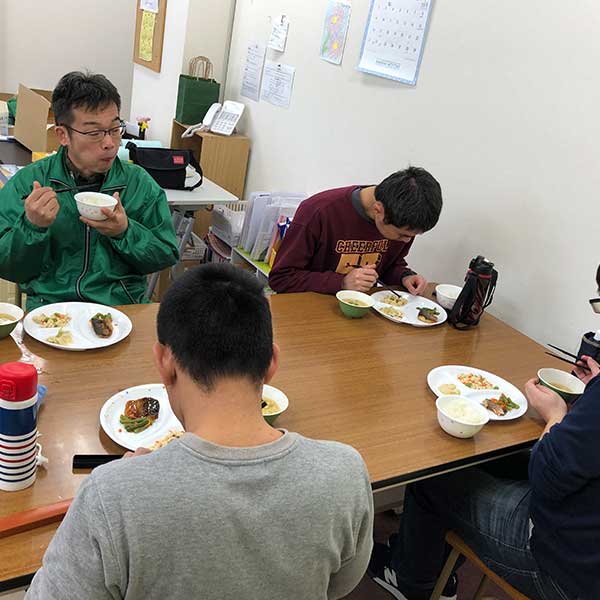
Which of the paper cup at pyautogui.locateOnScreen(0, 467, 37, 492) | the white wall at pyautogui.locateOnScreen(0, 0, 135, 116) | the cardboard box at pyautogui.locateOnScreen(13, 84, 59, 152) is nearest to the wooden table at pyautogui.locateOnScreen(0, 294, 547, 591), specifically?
the paper cup at pyautogui.locateOnScreen(0, 467, 37, 492)

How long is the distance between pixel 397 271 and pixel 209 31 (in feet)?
8.20

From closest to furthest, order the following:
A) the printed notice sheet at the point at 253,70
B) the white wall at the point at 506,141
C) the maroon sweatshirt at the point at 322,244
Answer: the white wall at the point at 506,141
the maroon sweatshirt at the point at 322,244
the printed notice sheet at the point at 253,70

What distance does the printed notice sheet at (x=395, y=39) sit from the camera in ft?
8.73

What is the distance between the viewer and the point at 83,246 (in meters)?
1.95

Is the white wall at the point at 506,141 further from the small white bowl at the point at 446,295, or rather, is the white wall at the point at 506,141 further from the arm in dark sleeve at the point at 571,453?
the arm in dark sleeve at the point at 571,453

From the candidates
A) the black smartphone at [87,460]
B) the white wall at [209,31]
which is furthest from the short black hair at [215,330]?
the white wall at [209,31]

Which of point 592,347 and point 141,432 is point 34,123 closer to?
point 141,432

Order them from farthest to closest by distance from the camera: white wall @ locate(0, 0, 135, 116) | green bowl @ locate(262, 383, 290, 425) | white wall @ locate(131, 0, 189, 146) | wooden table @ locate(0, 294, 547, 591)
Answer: white wall @ locate(0, 0, 135, 116), white wall @ locate(131, 0, 189, 146), green bowl @ locate(262, 383, 290, 425), wooden table @ locate(0, 294, 547, 591)

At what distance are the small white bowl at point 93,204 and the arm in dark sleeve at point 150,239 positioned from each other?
0.12 metres

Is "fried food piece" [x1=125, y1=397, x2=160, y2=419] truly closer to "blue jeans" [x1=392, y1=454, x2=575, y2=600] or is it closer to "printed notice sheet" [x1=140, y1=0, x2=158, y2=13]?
"blue jeans" [x1=392, y1=454, x2=575, y2=600]

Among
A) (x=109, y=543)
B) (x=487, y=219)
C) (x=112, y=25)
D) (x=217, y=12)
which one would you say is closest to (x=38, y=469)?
(x=109, y=543)

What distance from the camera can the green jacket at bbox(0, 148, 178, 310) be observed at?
1.85m

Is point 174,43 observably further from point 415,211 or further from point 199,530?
point 199,530

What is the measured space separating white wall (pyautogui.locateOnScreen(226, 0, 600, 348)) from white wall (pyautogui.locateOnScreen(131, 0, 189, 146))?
4.70 ft
